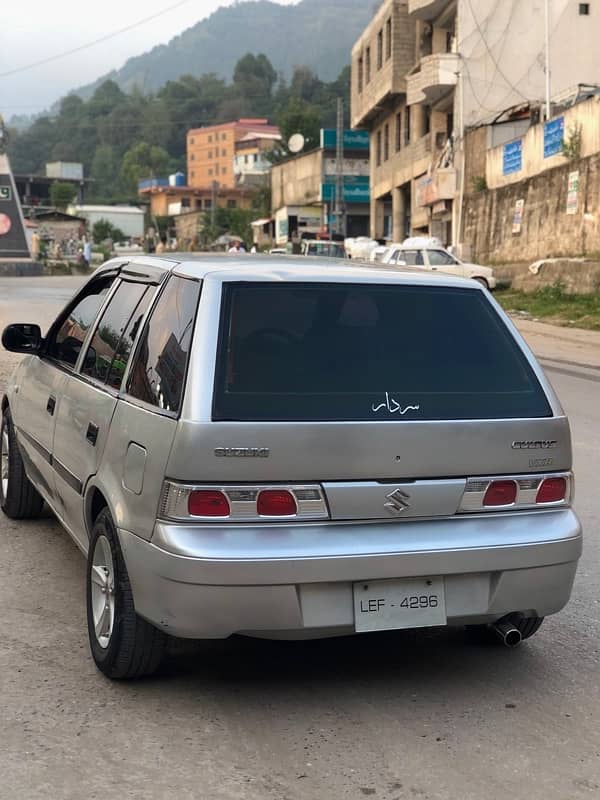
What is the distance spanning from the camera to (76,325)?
5578mm

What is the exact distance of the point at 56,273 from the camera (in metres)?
56.6

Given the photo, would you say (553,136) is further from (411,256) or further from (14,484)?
(14,484)

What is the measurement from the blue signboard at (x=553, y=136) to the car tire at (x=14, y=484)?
25.5 meters

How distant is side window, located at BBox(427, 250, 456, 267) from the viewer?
1156 inches

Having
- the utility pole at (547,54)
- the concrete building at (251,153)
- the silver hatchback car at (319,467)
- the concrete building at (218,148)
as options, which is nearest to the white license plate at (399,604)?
the silver hatchback car at (319,467)

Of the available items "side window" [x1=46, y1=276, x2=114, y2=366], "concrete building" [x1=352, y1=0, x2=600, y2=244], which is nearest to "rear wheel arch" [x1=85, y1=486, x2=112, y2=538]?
"side window" [x1=46, y1=276, x2=114, y2=366]

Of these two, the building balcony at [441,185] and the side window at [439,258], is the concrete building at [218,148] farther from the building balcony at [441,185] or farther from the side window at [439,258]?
the side window at [439,258]

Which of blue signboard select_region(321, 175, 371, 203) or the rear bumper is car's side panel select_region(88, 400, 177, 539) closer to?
the rear bumper

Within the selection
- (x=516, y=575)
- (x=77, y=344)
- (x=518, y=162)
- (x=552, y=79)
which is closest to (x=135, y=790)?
(x=516, y=575)

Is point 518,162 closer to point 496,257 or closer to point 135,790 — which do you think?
point 496,257

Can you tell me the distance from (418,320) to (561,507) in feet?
2.97

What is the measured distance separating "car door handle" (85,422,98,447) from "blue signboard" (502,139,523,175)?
30244mm

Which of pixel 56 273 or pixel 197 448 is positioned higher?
pixel 197 448

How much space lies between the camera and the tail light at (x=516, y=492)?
3.92 metres
